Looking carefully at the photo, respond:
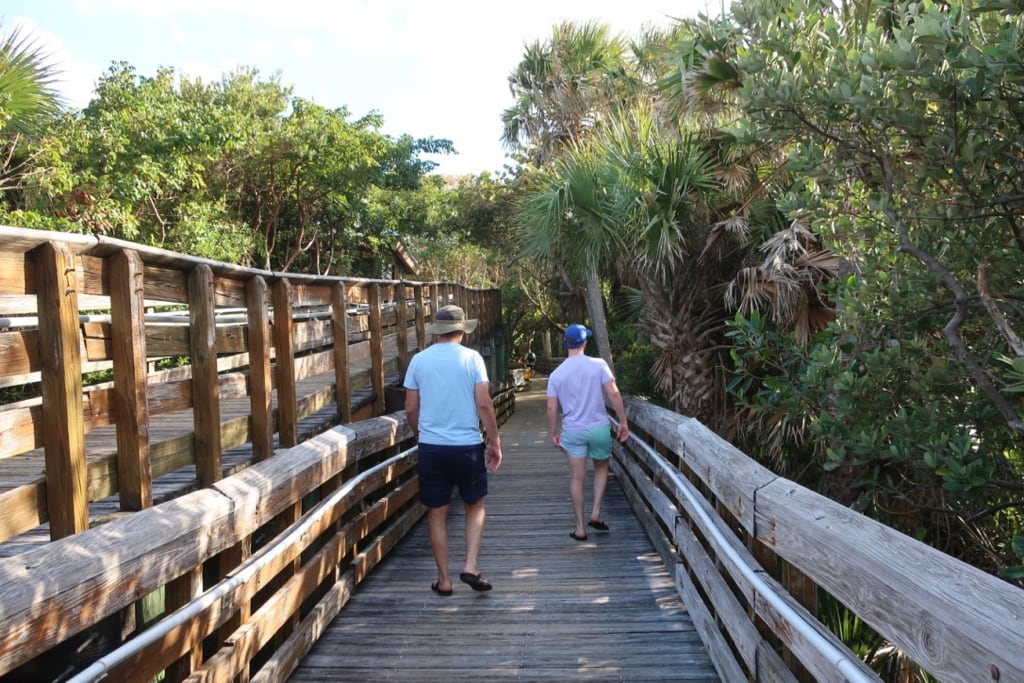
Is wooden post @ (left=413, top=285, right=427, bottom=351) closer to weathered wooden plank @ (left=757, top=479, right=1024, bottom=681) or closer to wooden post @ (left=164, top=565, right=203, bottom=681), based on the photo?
wooden post @ (left=164, top=565, right=203, bottom=681)

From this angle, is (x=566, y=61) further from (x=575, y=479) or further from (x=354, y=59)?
(x=354, y=59)

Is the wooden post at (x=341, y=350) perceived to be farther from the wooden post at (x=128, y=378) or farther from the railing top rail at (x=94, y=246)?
the wooden post at (x=128, y=378)


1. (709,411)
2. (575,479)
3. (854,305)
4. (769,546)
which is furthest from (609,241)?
(769,546)

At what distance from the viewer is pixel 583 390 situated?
6734 millimetres

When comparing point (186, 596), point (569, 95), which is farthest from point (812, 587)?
point (569, 95)

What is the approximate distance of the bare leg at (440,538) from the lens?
16.8 ft

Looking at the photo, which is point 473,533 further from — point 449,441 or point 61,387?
point 61,387

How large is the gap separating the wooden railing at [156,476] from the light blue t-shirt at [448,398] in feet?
1.96

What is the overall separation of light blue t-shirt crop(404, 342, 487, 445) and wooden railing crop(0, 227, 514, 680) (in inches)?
23.5

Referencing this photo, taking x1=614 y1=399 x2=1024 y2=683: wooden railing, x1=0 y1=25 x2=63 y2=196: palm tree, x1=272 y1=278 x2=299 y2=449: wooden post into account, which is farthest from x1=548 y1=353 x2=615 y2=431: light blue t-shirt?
x1=0 y1=25 x2=63 y2=196: palm tree

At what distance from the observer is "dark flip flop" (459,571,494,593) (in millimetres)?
5184

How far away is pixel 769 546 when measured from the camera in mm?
3311

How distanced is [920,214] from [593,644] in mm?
2783

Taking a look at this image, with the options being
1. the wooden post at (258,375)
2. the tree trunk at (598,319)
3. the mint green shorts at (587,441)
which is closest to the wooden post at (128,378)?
the wooden post at (258,375)
